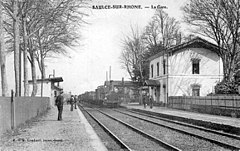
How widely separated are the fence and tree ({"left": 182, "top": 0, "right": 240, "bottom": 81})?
15.6 feet

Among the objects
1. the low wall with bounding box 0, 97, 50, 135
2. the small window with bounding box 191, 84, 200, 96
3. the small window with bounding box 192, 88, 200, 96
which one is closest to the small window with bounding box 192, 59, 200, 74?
the small window with bounding box 191, 84, 200, 96

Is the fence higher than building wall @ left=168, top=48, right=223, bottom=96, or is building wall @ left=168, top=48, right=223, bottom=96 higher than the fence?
building wall @ left=168, top=48, right=223, bottom=96

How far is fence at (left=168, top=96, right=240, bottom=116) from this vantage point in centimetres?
2312

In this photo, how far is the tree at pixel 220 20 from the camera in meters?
30.7

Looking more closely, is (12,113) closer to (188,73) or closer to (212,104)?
(212,104)

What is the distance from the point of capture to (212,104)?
26.8 meters

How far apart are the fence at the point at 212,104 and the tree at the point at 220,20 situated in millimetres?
4756

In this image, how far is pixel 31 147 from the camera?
9.66m

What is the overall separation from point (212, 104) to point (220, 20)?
914 centimetres

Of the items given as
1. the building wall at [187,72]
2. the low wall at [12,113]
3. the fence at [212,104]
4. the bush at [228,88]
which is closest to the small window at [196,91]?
the building wall at [187,72]

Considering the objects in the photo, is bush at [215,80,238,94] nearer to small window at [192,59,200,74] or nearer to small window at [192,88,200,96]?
small window at [192,88,200,96]

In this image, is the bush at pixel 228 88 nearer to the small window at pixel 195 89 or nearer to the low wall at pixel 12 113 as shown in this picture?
the small window at pixel 195 89

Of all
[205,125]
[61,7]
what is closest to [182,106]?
[205,125]

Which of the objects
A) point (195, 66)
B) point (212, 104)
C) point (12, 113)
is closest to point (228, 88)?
point (212, 104)
